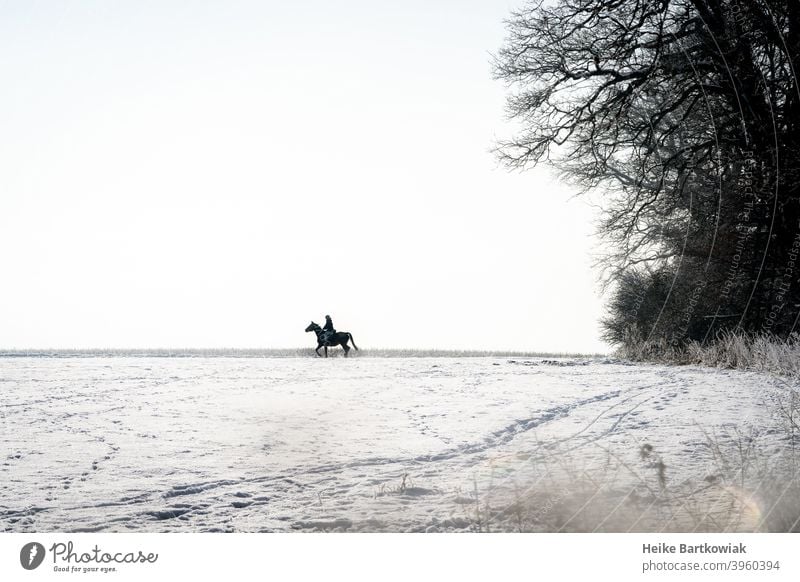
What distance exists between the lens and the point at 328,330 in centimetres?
1856

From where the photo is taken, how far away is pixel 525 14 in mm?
11914

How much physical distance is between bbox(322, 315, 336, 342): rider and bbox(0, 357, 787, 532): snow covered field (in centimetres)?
1025

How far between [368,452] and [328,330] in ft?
46.5

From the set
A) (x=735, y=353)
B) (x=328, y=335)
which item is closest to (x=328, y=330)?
(x=328, y=335)

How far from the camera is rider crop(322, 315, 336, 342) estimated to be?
1842 cm

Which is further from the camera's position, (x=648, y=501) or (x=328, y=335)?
(x=328, y=335)

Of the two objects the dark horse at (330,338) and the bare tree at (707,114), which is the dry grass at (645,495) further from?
the dark horse at (330,338)

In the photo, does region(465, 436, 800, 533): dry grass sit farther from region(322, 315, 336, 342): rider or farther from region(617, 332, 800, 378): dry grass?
region(322, 315, 336, 342): rider

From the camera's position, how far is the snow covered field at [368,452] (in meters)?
3.30

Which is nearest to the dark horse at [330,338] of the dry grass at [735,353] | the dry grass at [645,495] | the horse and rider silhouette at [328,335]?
the horse and rider silhouette at [328,335]

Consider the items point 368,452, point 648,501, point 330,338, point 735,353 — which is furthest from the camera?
point 330,338

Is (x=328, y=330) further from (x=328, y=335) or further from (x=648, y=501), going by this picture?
(x=648, y=501)

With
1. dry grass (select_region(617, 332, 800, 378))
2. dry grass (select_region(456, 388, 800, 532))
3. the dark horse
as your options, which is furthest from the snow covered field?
the dark horse
